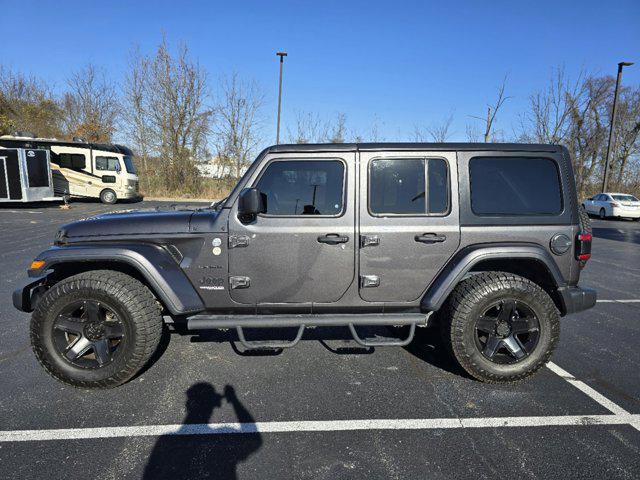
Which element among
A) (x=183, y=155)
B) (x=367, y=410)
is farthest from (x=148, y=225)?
(x=183, y=155)

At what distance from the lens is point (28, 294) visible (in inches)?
120

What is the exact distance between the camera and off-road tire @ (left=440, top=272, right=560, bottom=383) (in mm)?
3105

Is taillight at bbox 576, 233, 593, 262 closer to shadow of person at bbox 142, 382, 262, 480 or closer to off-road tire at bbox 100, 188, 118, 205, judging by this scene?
shadow of person at bbox 142, 382, 262, 480

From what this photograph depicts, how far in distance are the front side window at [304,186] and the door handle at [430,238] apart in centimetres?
72

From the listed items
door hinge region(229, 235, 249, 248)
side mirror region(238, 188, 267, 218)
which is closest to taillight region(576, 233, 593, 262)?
side mirror region(238, 188, 267, 218)

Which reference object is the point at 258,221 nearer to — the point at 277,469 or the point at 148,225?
the point at 148,225

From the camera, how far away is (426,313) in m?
3.20

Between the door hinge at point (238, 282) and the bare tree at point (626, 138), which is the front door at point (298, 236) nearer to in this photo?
the door hinge at point (238, 282)

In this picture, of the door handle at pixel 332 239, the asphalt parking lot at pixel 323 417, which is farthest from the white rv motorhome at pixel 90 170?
the door handle at pixel 332 239

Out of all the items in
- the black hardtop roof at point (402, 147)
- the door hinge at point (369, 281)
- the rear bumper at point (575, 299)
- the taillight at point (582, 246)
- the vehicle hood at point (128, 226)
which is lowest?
the rear bumper at point (575, 299)

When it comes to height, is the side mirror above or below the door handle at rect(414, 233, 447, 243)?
above

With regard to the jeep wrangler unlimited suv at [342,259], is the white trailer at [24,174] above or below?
above

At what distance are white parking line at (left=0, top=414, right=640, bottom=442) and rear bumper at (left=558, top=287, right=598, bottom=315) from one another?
86cm

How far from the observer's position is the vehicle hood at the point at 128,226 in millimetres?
3082
